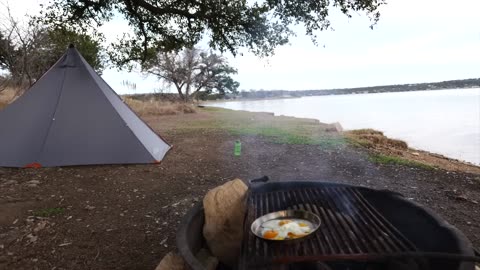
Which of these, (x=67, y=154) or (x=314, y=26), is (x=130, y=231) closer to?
(x=67, y=154)

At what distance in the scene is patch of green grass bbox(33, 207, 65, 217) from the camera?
3521 millimetres

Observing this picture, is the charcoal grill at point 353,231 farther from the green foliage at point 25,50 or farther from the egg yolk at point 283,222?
the green foliage at point 25,50

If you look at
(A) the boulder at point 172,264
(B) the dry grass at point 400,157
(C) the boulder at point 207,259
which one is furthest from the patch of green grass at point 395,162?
(A) the boulder at point 172,264

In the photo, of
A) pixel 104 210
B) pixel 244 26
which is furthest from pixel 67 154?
pixel 244 26

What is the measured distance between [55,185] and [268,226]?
3569 millimetres

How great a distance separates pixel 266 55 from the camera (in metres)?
6.61

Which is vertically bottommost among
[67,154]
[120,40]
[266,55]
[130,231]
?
[130,231]

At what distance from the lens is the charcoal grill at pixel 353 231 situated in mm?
1627

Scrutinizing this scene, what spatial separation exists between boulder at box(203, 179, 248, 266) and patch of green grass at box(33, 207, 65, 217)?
7.22 ft

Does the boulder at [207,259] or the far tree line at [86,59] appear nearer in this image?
the boulder at [207,259]

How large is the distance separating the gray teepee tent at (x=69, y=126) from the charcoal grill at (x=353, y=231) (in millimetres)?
3195

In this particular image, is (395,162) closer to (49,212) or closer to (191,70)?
(49,212)

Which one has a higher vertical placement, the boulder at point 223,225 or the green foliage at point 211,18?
the green foliage at point 211,18

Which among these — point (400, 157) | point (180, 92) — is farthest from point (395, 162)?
point (180, 92)
